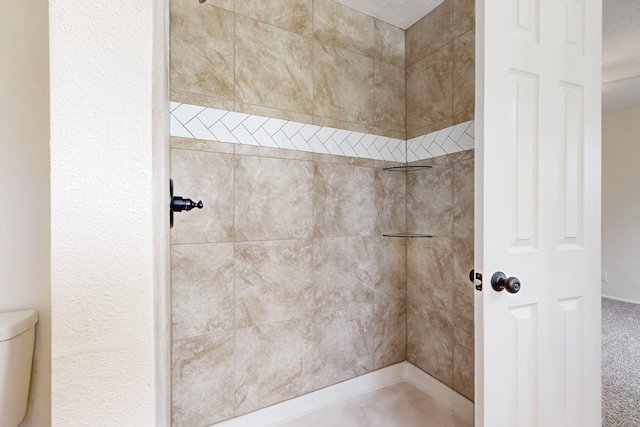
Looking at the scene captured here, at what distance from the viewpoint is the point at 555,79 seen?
113cm

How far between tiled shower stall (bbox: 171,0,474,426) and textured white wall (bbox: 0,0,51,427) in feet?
2.17

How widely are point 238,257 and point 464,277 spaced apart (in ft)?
4.44

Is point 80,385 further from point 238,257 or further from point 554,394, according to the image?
point 554,394

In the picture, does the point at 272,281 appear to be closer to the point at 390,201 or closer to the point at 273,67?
the point at 390,201

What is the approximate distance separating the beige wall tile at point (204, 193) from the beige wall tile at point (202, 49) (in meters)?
0.35

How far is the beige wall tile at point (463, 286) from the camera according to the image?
170 cm

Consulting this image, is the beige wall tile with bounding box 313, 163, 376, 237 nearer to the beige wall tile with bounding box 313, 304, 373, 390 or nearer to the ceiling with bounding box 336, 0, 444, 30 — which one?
the beige wall tile with bounding box 313, 304, 373, 390

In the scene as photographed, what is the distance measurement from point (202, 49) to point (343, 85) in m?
0.90

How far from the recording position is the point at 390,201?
6.97 ft

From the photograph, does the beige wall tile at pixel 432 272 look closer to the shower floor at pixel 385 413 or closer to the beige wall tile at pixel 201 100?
the shower floor at pixel 385 413

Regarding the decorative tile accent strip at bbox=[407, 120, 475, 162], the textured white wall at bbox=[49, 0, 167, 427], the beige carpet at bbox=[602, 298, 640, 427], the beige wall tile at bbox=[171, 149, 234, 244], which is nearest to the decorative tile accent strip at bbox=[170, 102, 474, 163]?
the decorative tile accent strip at bbox=[407, 120, 475, 162]

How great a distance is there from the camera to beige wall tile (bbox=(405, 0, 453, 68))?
187 cm

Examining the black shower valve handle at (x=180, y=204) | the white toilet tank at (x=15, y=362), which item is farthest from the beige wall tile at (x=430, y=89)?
the white toilet tank at (x=15, y=362)

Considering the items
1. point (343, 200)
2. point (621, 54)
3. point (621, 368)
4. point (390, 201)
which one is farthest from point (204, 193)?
point (621, 54)
